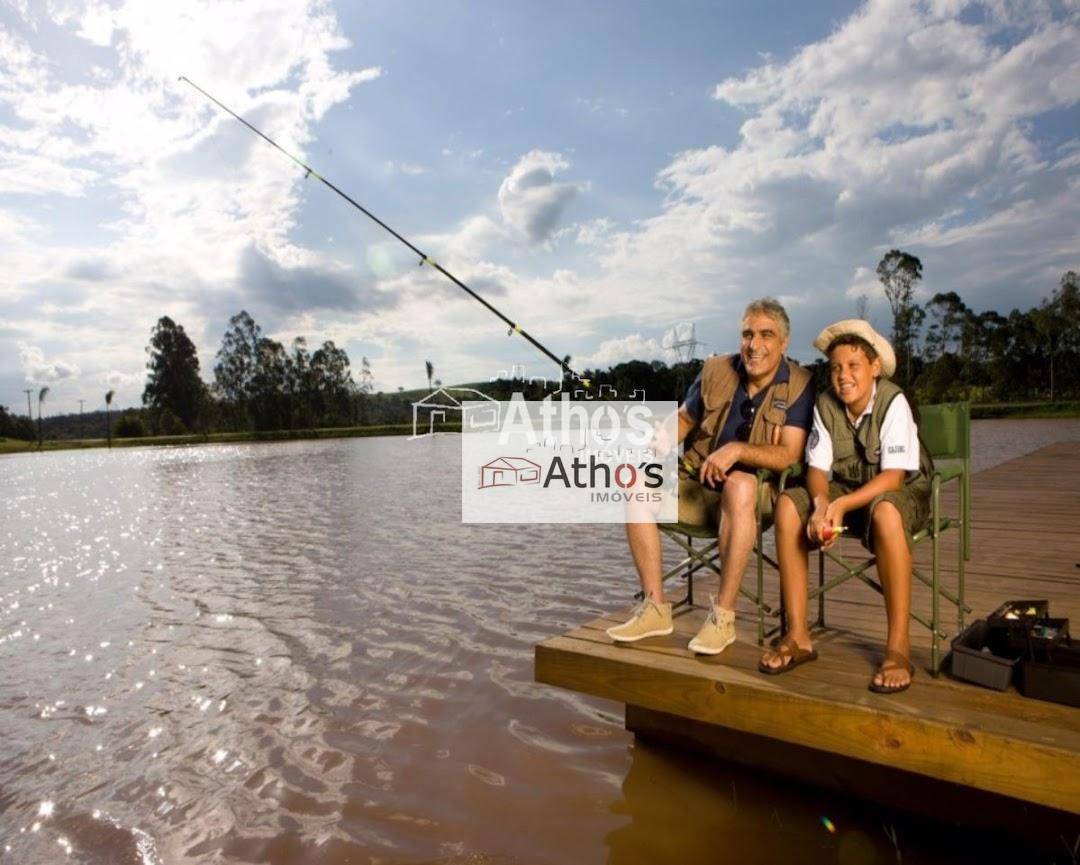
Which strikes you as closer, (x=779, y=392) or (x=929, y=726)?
(x=929, y=726)

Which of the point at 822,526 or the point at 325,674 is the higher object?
the point at 822,526

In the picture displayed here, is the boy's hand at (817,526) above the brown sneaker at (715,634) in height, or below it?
above

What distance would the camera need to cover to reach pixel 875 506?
2607 mm

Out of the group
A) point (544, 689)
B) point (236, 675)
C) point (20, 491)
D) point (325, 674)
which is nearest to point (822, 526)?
point (544, 689)

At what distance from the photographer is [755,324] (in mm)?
3141

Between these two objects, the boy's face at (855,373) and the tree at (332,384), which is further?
the tree at (332,384)

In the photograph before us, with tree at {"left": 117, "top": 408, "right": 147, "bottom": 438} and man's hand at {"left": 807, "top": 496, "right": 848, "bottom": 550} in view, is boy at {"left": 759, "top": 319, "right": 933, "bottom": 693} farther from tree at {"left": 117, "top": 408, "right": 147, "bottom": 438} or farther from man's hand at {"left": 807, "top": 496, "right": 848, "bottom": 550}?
tree at {"left": 117, "top": 408, "right": 147, "bottom": 438}

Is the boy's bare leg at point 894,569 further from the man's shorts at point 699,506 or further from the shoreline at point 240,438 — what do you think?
the shoreline at point 240,438

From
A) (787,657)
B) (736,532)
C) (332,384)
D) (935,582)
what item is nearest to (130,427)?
(332,384)

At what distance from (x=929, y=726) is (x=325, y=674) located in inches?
138

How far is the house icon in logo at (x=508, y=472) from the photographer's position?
52.7ft

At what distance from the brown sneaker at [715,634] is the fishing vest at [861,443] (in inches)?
27.3

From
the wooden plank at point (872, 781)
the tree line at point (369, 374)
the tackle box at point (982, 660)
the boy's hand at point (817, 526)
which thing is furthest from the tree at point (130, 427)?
the tackle box at point (982, 660)

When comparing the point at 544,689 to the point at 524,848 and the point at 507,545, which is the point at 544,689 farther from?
the point at 507,545
